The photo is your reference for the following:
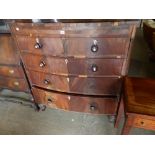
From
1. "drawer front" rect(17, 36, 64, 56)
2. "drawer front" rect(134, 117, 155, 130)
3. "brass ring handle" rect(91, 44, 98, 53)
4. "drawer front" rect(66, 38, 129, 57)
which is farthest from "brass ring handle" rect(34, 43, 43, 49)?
"drawer front" rect(134, 117, 155, 130)

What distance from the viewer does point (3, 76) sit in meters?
1.54

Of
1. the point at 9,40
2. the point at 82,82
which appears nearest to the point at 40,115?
the point at 82,82

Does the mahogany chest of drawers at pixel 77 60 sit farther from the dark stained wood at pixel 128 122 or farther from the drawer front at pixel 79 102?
the dark stained wood at pixel 128 122

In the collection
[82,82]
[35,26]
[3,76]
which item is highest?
[35,26]

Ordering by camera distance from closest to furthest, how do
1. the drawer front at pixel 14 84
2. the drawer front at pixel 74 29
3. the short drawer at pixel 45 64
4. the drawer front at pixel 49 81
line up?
the drawer front at pixel 74 29 → the short drawer at pixel 45 64 → the drawer front at pixel 49 81 → the drawer front at pixel 14 84

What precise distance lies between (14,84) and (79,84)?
66 cm

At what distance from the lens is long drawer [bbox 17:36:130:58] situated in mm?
982

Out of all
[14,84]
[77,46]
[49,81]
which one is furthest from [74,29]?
[14,84]

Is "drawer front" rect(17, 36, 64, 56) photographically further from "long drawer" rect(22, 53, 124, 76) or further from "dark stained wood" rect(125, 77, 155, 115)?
"dark stained wood" rect(125, 77, 155, 115)

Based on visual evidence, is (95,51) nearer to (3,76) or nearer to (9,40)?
(9,40)

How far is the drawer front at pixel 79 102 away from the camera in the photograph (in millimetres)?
1333

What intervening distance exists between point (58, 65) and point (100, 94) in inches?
15.2

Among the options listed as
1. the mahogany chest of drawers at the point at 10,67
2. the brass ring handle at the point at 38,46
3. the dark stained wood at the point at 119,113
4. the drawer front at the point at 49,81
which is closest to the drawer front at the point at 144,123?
the dark stained wood at the point at 119,113

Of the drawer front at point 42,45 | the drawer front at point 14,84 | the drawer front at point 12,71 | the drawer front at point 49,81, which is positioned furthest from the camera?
the drawer front at point 14,84
